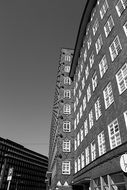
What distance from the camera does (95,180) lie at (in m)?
14.8

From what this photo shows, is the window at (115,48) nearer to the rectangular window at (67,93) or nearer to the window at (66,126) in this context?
the window at (66,126)

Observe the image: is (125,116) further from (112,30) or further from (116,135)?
(112,30)

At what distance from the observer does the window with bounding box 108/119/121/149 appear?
11.4 meters

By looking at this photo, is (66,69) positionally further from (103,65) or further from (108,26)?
(103,65)

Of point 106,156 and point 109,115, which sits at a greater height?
point 109,115

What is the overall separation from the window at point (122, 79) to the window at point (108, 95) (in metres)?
1.46

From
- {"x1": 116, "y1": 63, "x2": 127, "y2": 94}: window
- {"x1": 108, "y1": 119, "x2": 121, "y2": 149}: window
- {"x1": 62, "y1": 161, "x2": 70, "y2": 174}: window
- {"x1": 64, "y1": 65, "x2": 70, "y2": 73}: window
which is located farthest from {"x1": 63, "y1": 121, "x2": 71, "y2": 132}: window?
{"x1": 116, "y1": 63, "x2": 127, "y2": 94}: window

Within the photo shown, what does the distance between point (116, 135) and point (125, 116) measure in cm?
179

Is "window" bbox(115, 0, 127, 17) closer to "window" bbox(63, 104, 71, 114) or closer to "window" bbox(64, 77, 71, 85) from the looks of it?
"window" bbox(63, 104, 71, 114)

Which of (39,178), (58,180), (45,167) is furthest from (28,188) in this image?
(58,180)

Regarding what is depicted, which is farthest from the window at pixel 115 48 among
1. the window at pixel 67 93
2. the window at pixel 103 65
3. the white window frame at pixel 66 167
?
the window at pixel 67 93

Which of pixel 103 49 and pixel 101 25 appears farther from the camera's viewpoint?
pixel 101 25

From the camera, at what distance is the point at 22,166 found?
95.4m

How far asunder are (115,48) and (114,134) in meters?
7.40
